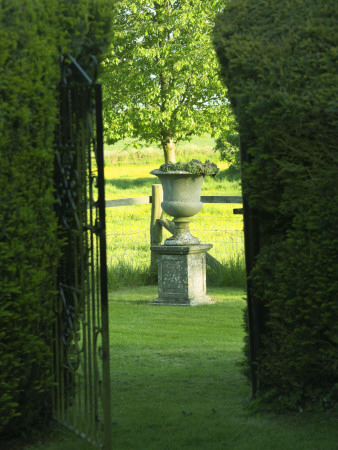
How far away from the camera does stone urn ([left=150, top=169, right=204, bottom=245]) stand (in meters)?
9.67

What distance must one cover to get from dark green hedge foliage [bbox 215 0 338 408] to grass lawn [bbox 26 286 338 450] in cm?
30

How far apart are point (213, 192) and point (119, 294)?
13005 mm

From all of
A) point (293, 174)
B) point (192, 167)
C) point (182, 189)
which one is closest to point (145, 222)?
point (182, 189)

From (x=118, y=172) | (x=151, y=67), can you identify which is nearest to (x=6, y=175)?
(x=151, y=67)

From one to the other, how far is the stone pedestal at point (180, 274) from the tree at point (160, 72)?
1644 cm

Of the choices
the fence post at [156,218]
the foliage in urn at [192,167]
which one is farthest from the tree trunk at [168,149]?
the foliage in urn at [192,167]

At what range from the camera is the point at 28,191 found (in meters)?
3.77

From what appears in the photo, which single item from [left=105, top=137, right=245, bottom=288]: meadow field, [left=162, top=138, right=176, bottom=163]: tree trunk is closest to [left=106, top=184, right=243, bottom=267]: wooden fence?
[left=105, top=137, right=245, bottom=288]: meadow field

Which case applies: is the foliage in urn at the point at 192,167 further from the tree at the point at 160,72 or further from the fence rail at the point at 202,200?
the tree at the point at 160,72

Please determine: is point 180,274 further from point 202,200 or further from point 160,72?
point 160,72

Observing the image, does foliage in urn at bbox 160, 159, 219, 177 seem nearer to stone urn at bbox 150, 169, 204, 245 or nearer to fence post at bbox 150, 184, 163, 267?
stone urn at bbox 150, 169, 204, 245

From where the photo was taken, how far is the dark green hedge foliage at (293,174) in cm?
390

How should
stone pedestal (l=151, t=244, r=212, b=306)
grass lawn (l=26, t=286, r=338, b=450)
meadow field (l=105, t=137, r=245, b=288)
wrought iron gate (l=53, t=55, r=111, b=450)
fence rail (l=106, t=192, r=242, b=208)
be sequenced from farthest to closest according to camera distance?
meadow field (l=105, t=137, r=245, b=288) < fence rail (l=106, t=192, r=242, b=208) < stone pedestal (l=151, t=244, r=212, b=306) < grass lawn (l=26, t=286, r=338, b=450) < wrought iron gate (l=53, t=55, r=111, b=450)

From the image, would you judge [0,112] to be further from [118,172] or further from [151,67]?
[118,172]
